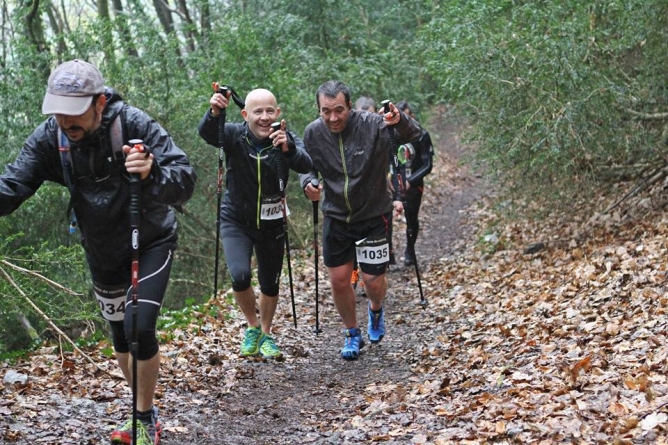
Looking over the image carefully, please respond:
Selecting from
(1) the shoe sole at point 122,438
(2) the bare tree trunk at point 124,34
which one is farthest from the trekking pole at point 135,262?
(2) the bare tree trunk at point 124,34

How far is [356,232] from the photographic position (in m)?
7.76

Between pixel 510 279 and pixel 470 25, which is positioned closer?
pixel 510 279

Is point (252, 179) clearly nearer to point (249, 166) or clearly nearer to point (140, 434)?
point (249, 166)

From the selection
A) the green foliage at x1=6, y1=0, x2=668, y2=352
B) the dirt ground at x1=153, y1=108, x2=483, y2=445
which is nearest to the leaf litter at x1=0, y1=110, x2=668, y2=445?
the dirt ground at x1=153, y1=108, x2=483, y2=445

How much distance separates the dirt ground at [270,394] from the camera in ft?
18.5

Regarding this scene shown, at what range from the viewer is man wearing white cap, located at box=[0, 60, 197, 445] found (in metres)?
4.54

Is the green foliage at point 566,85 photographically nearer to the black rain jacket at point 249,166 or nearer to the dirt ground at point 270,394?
the dirt ground at point 270,394

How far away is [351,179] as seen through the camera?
7.60 meters

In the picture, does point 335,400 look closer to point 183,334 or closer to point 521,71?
point 183,334

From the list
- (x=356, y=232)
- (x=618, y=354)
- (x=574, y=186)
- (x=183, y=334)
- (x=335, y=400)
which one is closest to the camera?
(x=618, y=354)

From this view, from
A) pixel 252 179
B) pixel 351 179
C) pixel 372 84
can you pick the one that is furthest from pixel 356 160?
pixel 372 84

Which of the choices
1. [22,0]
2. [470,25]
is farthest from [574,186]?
[22,0]

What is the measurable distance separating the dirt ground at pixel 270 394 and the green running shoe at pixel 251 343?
0.37ft

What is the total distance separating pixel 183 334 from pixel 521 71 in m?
5.58
